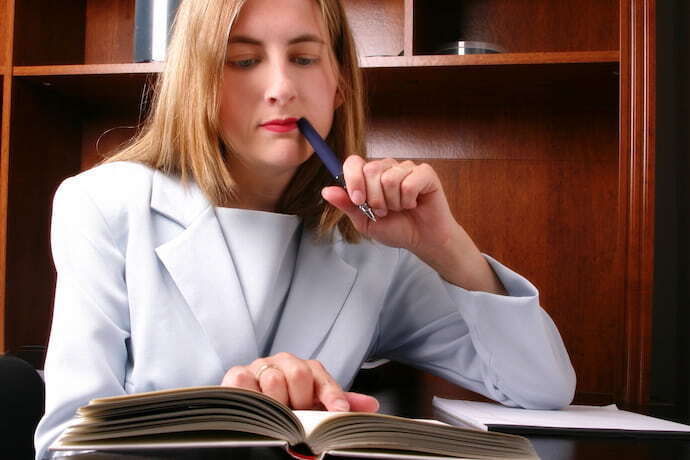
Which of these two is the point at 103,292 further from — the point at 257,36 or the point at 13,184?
the point at 13,184

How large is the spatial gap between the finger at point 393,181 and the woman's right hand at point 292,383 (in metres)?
0.22

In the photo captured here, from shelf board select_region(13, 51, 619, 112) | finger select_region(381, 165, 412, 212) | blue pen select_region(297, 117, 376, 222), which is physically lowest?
finger select_region(381, 165, 412, 212)

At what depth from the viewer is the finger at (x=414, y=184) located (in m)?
0.81

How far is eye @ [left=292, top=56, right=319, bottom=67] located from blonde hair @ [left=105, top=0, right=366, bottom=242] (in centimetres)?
8

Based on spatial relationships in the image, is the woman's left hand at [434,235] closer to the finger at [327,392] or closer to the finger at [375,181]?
the finger at [375,181]

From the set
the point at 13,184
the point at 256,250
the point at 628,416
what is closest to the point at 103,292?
the point at 256,250

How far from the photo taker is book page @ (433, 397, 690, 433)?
2.53ft

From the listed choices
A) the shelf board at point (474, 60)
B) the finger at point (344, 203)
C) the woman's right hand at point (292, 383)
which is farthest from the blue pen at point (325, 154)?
the shelf board at point (474, 60)

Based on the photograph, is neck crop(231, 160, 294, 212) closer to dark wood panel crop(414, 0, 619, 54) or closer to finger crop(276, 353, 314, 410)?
finger crop(276, 353, 314, 410)

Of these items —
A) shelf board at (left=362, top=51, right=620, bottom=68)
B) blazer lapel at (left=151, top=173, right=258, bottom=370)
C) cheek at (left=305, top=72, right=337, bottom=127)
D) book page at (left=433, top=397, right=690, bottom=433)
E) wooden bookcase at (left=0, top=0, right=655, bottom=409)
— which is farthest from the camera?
wooden bookcase at (left=0, top=0, right=655, bottom=409)

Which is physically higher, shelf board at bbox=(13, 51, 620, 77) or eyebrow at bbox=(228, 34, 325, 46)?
shelf board at bbox=(13, 51, 620, 77)

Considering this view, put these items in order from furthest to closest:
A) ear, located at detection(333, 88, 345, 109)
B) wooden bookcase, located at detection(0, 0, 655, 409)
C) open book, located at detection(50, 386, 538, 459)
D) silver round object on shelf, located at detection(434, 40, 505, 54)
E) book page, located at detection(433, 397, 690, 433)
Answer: wooden bookcase, located at detection(0, 0, 655, 409), silver round object on shelf, located at detection(434, 40, 505, 54), ear, located at detection(333, 88, 345, 109), book page, located at detection(433, 397, 690, 433), open book, located at detection(50, 386, 538, 459)

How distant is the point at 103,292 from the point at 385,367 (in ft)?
2.76

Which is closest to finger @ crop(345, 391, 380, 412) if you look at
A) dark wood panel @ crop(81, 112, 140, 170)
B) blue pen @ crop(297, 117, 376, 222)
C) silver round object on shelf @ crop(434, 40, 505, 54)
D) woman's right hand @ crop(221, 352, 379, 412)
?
woman's right hand @ crop(221, 352, 379, 412)
